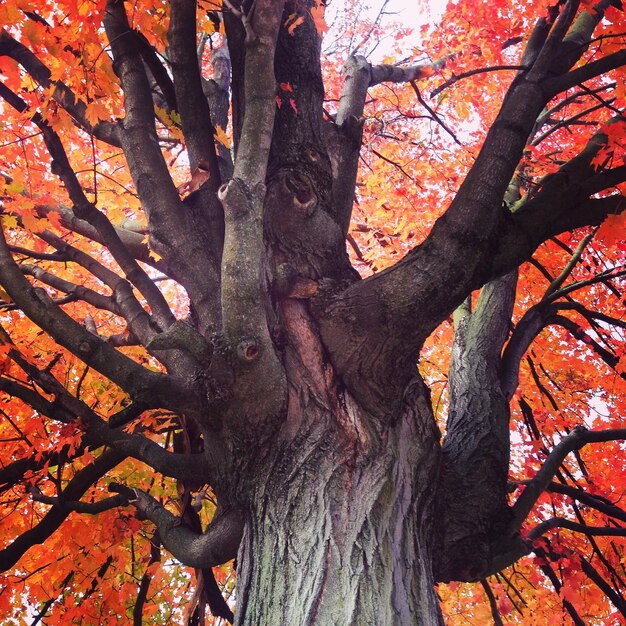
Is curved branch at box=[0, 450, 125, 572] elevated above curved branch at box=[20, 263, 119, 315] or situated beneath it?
situated beneath

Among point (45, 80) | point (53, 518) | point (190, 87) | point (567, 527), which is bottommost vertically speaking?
point (567, 527)

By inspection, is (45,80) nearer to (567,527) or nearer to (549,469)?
(549,469)

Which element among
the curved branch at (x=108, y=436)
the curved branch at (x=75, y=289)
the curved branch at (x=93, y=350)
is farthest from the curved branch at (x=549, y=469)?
the curved branch at (x=75, y=289)

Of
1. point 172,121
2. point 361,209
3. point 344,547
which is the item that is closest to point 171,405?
point 344,547

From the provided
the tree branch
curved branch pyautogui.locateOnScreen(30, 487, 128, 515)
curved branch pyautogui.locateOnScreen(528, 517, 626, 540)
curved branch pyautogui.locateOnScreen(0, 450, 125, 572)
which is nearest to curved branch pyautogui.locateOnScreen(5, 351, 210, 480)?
curved branch pyautogui.locateOnScreen(0, 450, 125, 572)

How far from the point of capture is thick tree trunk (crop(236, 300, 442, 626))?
5.81ft

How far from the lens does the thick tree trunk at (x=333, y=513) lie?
177cm

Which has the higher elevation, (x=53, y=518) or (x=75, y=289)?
(x=75, y=289)

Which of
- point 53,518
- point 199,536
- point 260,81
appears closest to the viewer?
point 260,81

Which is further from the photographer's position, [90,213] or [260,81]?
[90,213]

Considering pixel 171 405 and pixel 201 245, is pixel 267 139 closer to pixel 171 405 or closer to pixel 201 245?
pixel 201 245

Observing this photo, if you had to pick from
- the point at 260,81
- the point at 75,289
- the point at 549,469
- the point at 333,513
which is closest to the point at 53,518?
the point at 75,289

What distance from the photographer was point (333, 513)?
1957 mm

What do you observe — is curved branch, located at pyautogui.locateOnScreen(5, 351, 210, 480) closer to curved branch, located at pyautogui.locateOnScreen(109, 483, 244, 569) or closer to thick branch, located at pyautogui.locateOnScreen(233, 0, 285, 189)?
curved branch, located at pyautogui.locateOnScreen(109, 483, 244, 569)
